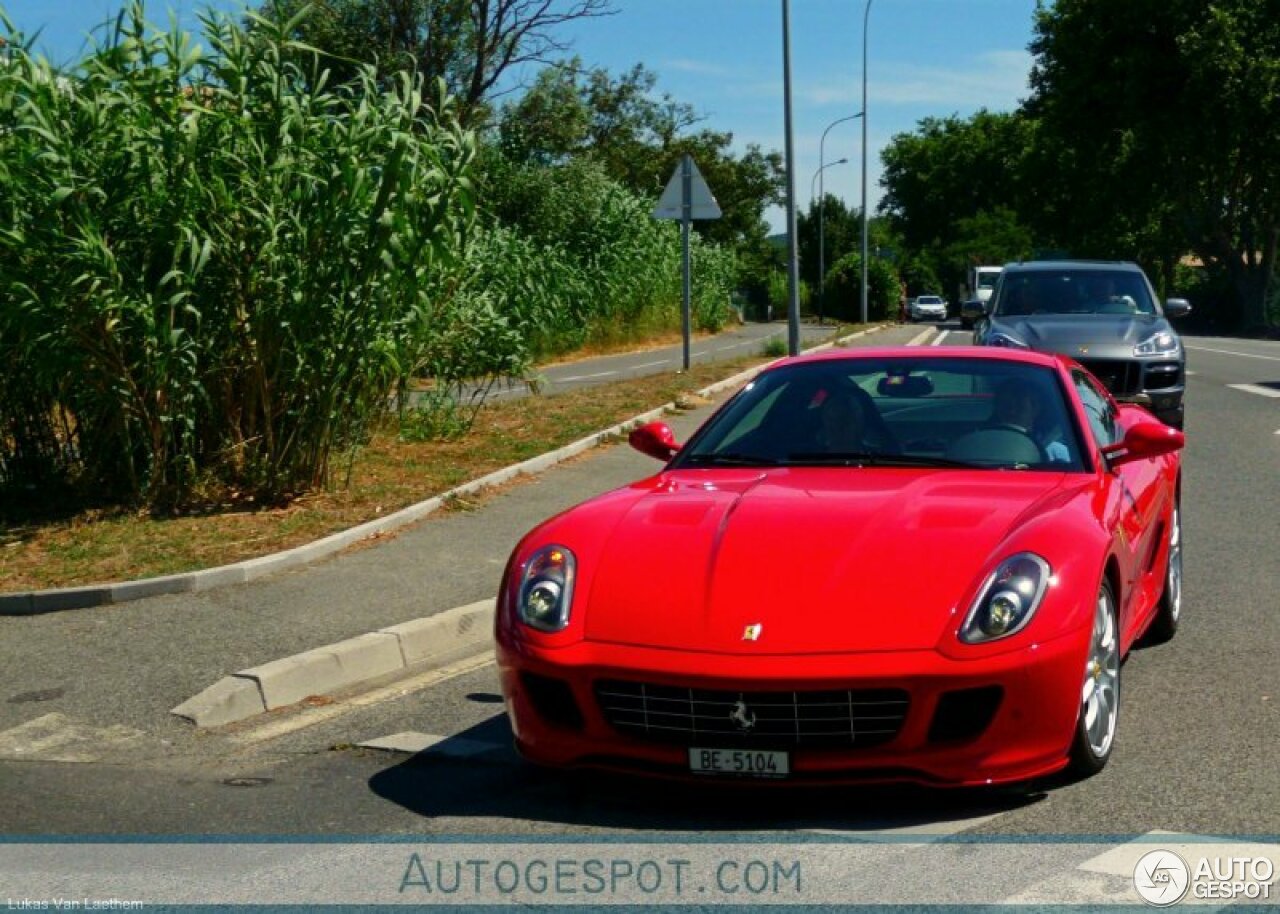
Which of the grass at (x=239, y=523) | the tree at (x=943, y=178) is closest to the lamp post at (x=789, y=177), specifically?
the grass at (x=239, y=523)

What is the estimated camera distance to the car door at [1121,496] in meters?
5.74

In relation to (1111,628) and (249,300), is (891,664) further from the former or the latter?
(249,300)

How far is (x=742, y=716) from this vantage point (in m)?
4.70

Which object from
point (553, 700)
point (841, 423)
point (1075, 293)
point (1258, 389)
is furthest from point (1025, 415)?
point (1258, 389)

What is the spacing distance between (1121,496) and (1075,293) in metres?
10.7

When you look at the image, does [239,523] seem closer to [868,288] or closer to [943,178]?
[868,288]

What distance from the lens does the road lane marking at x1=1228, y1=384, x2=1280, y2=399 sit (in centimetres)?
2082

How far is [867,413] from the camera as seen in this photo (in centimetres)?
638

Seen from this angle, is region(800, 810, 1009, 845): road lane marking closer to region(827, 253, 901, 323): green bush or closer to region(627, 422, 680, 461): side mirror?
region(627, 422, 680, 461): side mirror

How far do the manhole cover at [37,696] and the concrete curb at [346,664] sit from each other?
0.66m

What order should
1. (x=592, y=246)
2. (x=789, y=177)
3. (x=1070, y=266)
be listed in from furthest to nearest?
(x=592, y=246), (x=789, y=177), (x=1070, y=266)

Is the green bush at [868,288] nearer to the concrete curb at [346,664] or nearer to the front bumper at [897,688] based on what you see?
the concrete curb at [346,664]

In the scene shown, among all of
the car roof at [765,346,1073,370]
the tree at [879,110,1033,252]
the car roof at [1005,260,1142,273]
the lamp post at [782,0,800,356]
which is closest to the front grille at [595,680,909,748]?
the car roof at [765,346,1073,370]

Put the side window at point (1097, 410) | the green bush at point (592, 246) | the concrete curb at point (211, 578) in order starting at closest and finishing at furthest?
1. the side window at point (1097, 410)
2. the concrete curb at point (211, 578)
3. the green bush at point (592, 246)
